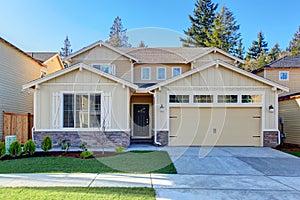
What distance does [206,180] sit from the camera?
18.5 ft

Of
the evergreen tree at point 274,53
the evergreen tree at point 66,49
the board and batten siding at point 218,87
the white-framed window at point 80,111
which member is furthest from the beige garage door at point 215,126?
the evergreen tree at point 66,49

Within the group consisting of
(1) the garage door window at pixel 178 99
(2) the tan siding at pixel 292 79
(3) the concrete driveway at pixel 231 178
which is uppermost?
(2) the tan siding at pixel 292 79

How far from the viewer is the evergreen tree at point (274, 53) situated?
1319 inches

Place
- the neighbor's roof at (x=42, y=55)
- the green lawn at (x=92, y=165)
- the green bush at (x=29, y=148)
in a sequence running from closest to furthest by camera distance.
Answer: the green lawn at (x=92, y=165) < the green bush at (x=29, y=148) < the neighbor's roof at (x=42, y=55)

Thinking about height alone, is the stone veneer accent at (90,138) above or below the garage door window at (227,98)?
below

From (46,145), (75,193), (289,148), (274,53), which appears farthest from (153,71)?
(274,53)

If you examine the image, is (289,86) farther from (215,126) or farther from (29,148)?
(29,148)

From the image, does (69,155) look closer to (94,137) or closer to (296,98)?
(94,137)

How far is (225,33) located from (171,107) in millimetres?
25130

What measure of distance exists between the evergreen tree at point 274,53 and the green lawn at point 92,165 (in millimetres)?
29880

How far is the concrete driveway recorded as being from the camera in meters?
4.68

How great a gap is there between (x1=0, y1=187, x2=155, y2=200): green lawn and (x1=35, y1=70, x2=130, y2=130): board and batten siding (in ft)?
19.0

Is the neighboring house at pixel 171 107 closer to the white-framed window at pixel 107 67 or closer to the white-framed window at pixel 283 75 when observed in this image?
the white-framed window at pixel 107 67

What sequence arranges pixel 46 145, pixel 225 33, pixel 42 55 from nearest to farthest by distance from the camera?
pixel 46 145 → pixel 42 55 → pixel 225 33
